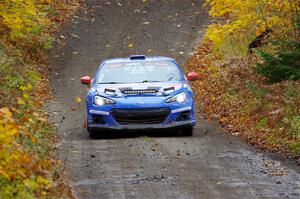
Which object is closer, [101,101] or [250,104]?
[101,101]

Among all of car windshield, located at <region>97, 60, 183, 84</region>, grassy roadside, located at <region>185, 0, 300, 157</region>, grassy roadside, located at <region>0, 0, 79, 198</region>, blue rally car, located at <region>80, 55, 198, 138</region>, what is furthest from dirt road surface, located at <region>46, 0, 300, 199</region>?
car windshield, located at <region>97, 60, 183, 84</region>

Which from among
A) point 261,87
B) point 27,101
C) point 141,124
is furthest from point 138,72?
point 27,101

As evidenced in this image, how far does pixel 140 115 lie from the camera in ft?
50.7

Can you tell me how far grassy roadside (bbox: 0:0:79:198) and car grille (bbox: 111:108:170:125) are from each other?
1387 mm

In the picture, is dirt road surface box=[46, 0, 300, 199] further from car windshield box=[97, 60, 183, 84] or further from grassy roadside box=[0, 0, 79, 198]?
car windshield box=[97, 60, 183, 84]

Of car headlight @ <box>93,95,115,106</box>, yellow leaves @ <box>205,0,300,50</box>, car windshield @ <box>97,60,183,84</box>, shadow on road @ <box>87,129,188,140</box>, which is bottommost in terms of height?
shadow on road @ <box>87,129,188,140</box>

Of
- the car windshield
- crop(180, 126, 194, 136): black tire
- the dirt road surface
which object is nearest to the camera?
the dirt road surface

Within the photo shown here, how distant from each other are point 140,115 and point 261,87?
4.49 m

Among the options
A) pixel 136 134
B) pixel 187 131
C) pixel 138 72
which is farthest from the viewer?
pixel 138 72

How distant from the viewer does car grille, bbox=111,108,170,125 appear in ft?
50.7

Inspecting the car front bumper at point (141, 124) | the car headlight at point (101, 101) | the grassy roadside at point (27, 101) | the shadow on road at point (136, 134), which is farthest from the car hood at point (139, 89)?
the grassy roadside at point (27, 101)

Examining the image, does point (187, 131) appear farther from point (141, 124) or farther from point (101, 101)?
point (101, 101)

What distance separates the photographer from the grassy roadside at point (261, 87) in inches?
611

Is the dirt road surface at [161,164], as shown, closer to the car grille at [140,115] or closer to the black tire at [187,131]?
the black tire at [187,131]
